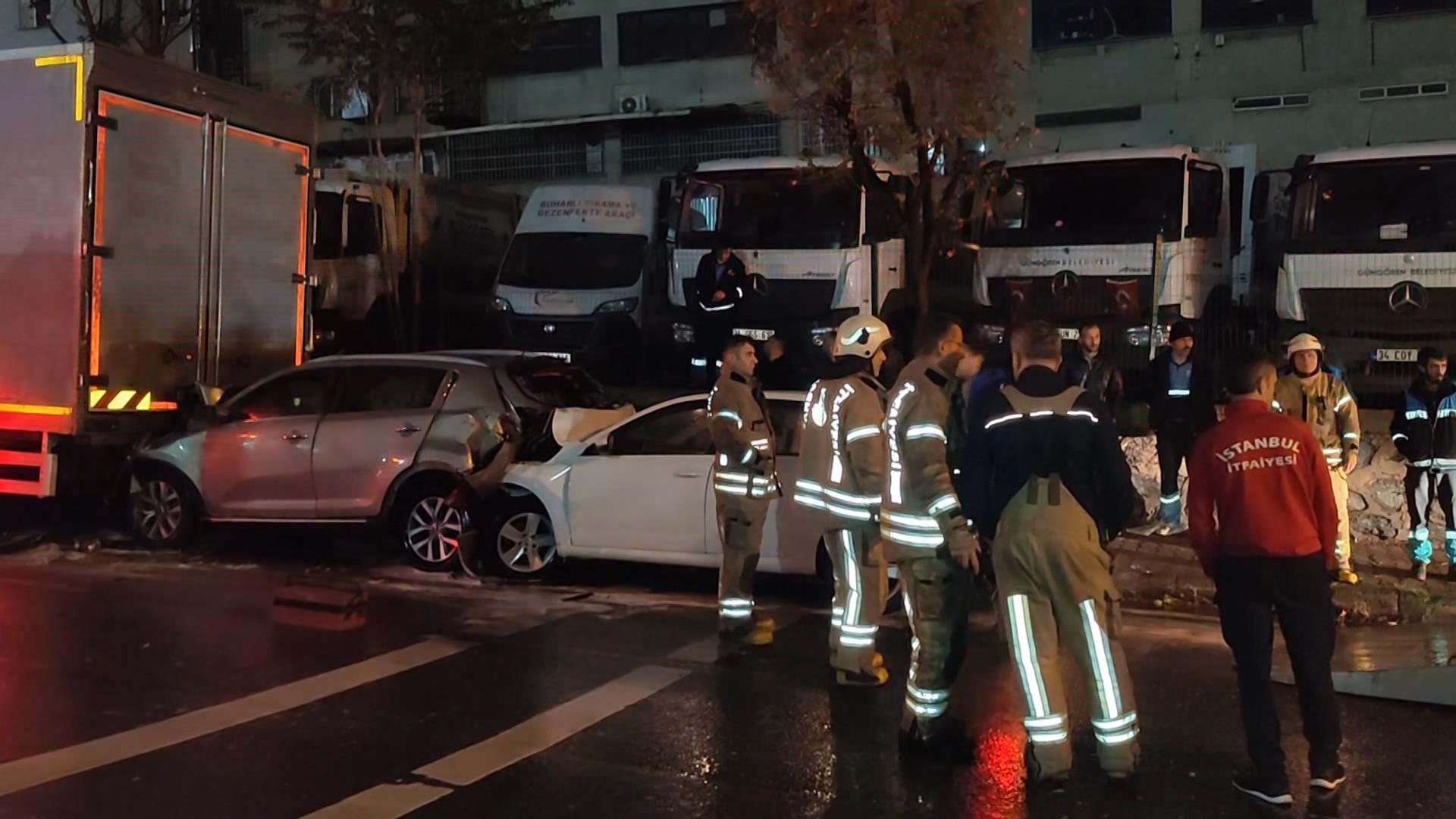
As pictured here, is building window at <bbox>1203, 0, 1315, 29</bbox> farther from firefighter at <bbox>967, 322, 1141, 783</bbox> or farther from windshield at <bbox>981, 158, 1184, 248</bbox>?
firefighter at <bbox>967, 322, 1141, 783</bbox>

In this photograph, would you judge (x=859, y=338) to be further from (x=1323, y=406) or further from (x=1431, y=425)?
(x=1431, y=425)

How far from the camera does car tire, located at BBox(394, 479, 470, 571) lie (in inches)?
367

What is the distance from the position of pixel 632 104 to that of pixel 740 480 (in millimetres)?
18368

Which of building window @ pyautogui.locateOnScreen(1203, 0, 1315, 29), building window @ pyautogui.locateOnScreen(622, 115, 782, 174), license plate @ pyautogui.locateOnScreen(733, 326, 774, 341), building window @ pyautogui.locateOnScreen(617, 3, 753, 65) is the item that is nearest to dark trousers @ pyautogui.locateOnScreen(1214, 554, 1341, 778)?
license plate @ pyautogui.locateOnScreen(733, 326, 774, 341)

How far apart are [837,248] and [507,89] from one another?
14056mm

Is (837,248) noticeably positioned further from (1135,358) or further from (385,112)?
(385,112)

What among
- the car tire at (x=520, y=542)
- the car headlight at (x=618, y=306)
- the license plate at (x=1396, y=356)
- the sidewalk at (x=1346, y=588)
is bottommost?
the sidewalk at (x=1346, y=588)

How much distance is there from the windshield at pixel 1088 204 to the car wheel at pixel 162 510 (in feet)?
27.0

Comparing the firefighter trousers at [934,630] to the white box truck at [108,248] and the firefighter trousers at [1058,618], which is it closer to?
the firefighter trousers at [1058,618]

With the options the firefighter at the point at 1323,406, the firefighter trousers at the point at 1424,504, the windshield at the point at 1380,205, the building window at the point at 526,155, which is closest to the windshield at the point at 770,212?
the windshield at the point at 1380,205

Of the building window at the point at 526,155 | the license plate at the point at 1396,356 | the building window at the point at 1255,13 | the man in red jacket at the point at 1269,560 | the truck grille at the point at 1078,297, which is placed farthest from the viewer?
the building window at the point at 526,155

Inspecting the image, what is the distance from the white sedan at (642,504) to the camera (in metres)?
8.38

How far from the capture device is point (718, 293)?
45.9 ft

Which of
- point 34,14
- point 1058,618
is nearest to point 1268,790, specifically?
point 1058,618
